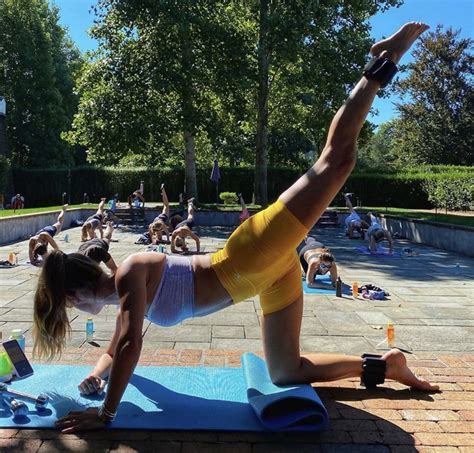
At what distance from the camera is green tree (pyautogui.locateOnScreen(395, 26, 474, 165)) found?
129ft

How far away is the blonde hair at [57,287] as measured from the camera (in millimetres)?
2789

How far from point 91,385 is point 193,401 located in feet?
2.21

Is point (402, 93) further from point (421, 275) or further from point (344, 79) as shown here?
point (421, 275)

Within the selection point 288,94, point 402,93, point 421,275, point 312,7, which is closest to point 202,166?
point 288,94

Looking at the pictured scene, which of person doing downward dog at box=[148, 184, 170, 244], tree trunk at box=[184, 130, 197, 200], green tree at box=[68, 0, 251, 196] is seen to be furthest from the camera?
tree trunk at box=[184, 130, 197, 200]

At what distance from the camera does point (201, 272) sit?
295 centimetres

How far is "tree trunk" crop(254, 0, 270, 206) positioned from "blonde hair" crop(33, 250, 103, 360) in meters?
19.1

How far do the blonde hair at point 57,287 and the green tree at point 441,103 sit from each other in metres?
40.8

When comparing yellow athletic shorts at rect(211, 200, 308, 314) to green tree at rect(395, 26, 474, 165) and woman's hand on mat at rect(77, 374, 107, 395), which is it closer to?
woman's hand on mat at rect(77, 374, 107, 395)

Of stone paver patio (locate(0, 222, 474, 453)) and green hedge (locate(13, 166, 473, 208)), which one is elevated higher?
green hedge (locate(13, 166, 473, 208))

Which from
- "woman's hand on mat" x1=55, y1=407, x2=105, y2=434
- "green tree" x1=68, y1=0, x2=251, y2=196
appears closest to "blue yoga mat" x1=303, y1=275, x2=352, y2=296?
"woman's hand on mat" x1=55, y1=407, x2=105, y2=434

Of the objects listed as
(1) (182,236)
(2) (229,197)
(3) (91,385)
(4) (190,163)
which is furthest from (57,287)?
(2) (229,197)

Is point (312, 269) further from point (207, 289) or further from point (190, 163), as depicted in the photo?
point (190, 163)

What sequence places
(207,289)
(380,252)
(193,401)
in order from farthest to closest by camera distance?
(380,252) → (193,401) → (207,289)
